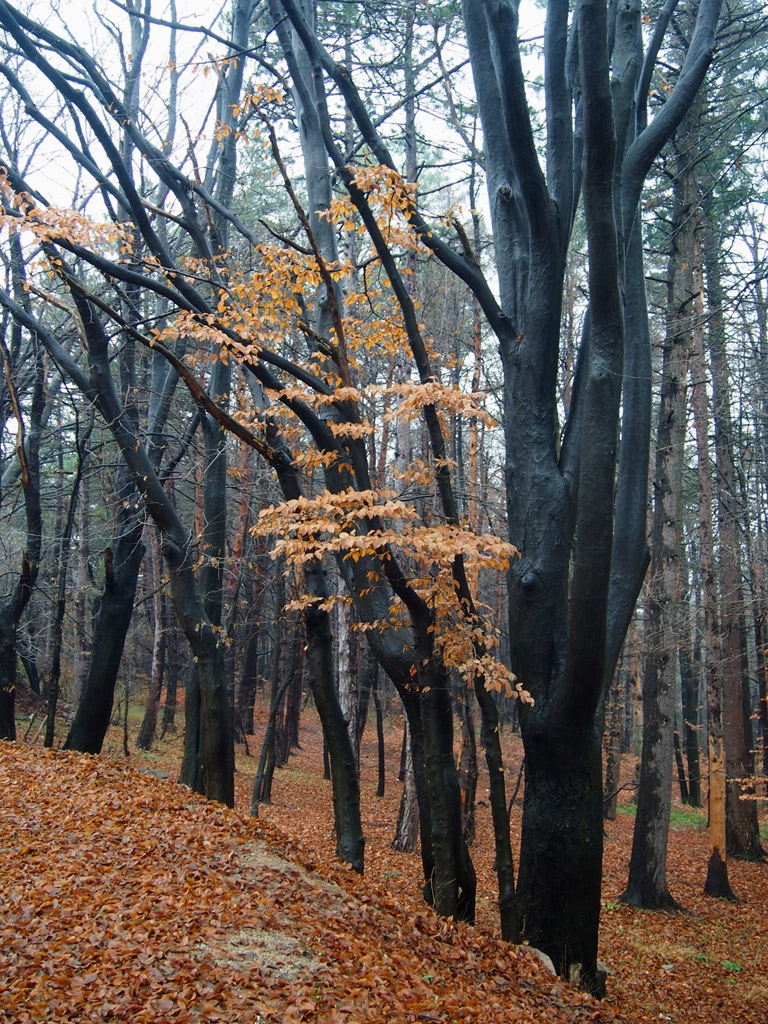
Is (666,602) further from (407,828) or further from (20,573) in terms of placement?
(20,573)

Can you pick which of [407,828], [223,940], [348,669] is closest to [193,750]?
[348,669]

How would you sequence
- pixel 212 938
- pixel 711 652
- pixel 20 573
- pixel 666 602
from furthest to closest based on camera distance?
pixel 711 652 < pixel 666 602 < pixel 20 573 < pixel 212 938

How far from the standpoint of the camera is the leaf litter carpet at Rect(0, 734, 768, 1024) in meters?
3.81

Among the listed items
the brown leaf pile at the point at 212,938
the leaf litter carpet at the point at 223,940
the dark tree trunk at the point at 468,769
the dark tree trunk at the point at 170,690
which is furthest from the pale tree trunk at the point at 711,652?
the dark tree trunk at the point at 170,690

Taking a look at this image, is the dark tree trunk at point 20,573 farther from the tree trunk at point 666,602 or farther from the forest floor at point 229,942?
the tree trunk at point 666,602

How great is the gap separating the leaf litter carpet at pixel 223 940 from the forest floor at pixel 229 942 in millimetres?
14

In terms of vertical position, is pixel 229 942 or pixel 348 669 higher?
pixel 348 669

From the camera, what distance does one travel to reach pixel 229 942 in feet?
14.5

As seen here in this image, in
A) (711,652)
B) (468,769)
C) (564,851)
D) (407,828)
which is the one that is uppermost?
(711,652)

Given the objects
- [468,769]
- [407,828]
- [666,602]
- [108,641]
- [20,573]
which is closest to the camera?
[108,641]

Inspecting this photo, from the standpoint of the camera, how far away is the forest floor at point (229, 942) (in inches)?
150

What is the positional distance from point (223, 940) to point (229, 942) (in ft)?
0.13

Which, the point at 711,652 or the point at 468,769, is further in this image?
the point at 468,769

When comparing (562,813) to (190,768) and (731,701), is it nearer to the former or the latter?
(190,768)
